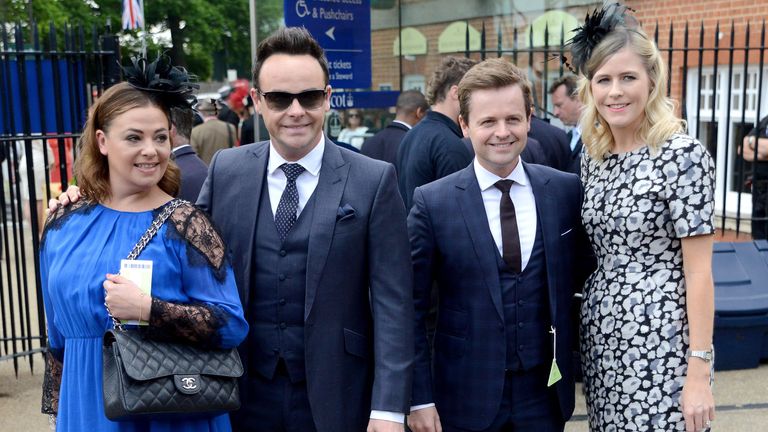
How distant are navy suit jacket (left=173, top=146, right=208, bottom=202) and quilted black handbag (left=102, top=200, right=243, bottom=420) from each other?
6.75 ft

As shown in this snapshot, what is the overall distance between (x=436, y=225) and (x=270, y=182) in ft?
2.04

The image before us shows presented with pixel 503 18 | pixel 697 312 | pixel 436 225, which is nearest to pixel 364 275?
pixel 436 225

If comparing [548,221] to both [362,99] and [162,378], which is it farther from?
[362,99]

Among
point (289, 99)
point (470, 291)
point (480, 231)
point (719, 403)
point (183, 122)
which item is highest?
point (289, 99)

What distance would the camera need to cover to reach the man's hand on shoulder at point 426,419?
286 centimetres

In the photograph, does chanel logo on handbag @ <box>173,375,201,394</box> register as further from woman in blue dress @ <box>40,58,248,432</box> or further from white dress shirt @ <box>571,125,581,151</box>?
white dress shirt @ <box>571,125,581,151</box>

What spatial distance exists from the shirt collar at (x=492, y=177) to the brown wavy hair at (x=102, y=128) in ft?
3.65

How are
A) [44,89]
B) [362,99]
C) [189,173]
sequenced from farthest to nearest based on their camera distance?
[362,99] → [44,89] → [189,173]

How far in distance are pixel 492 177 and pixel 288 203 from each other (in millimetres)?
764

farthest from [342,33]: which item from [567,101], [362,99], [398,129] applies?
[567,101]

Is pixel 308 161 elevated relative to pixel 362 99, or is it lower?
lower

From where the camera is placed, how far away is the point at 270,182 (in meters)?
2.76

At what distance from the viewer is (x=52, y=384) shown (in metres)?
2.77

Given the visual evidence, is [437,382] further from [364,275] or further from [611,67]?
[611,67]
